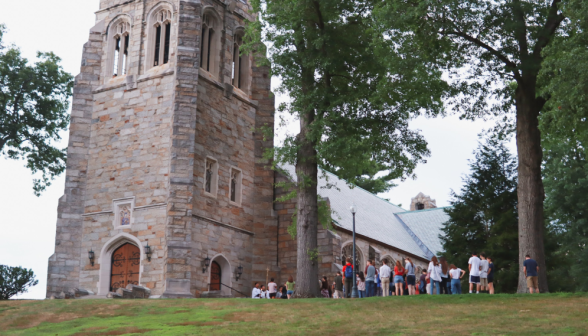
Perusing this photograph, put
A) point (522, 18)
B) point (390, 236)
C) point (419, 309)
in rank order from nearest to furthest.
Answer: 1. point (419, 309)
2. point (522, 18)
3. point (390, 236)

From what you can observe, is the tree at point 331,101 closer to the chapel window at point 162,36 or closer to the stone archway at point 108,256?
the chapel window at point 162,36

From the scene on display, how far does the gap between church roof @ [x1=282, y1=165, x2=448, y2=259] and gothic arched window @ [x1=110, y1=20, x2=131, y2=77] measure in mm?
9797

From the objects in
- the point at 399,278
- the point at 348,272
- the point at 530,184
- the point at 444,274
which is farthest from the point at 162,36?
the point at 530,184

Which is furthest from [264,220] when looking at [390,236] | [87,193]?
[390,236]

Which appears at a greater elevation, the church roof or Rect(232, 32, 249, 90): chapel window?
Rect(232, 32, 249, 90): chapel window

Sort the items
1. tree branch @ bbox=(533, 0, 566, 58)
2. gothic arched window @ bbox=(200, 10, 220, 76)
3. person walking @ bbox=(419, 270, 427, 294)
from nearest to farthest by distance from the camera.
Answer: tree branch @ bbox=(533, 0, 566, 58) → person walking @ bbox=(419, 270, 427, 294) → gothic arched window @ bbox=(200, 10, 220, 76)

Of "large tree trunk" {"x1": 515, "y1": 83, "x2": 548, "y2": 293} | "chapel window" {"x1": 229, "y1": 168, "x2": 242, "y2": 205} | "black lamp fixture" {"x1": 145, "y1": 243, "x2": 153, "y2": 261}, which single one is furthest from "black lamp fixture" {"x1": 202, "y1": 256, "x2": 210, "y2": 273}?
"large tree trunk" {"x1": 515, "y1": 83, "x2": 548, "y2": 293}

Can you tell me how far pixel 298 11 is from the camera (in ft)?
70.3

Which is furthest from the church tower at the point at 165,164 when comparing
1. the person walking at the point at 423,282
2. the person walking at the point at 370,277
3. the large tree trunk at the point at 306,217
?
the person walking at the point at 423,282

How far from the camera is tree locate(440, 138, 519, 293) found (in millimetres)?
29812

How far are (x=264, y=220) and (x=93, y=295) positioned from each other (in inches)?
293

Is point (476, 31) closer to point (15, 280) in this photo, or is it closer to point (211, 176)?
point (211, 176)

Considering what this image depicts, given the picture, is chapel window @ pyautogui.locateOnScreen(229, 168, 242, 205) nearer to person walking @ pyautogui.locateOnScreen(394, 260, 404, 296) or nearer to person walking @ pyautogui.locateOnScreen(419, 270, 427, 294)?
person walking @ pyautogui.locateOnScreen(419, 270, 427, 294)

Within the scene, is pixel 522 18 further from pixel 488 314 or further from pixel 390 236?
pixel 390 236
